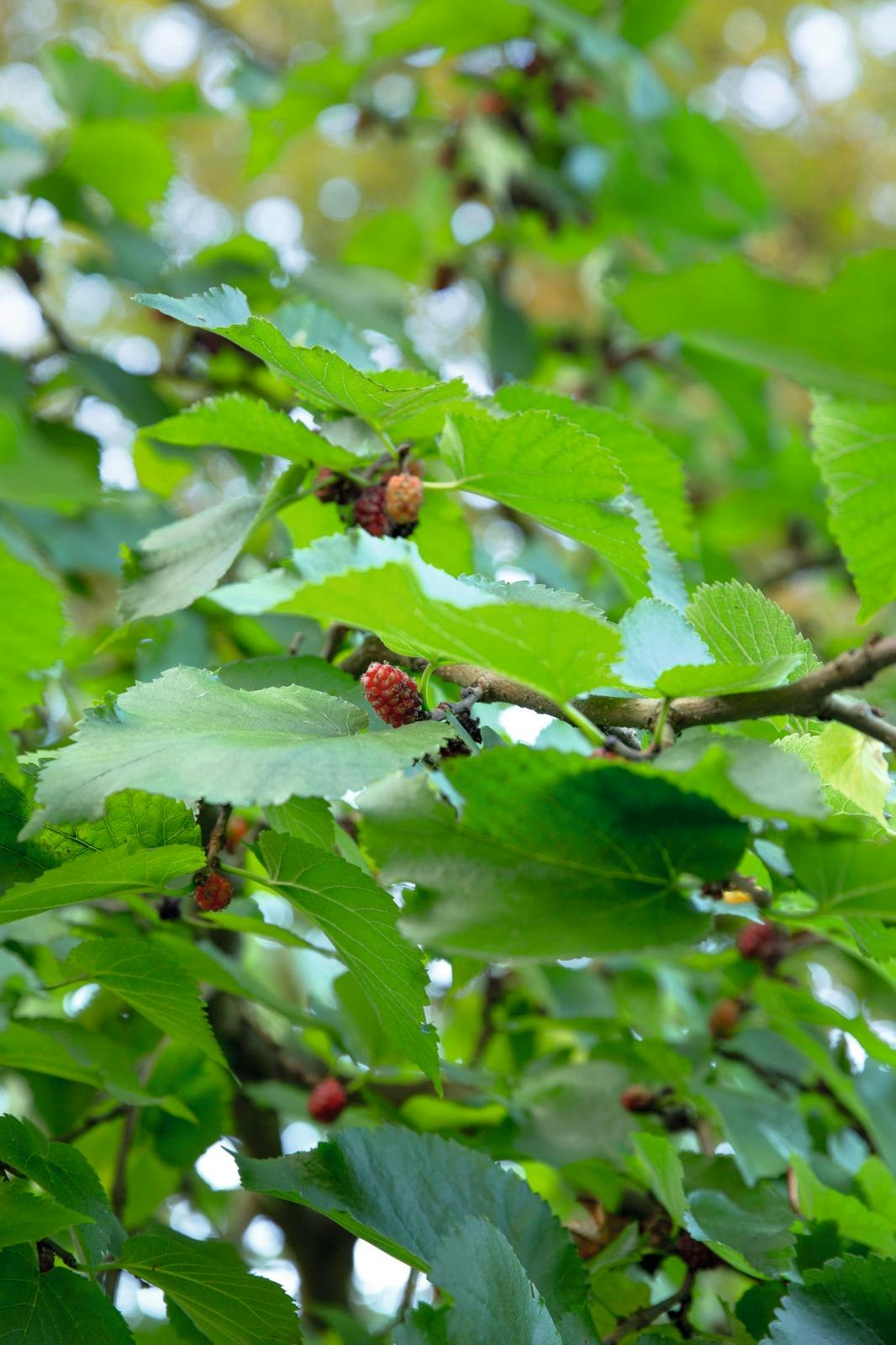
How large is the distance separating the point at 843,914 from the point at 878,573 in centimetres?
13

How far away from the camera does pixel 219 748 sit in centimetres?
37

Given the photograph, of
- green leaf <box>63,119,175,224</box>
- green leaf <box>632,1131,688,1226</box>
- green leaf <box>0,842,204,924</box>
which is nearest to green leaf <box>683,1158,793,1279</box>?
green leaf <box>632,1131,688,1226</box>

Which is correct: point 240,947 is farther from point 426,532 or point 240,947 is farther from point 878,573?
point 878,573

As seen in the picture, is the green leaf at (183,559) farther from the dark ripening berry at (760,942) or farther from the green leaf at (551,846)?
the dark ripening berry at (760,942)

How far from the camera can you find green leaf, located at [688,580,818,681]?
1.42ft

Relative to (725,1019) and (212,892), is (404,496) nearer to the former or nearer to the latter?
(212,892)

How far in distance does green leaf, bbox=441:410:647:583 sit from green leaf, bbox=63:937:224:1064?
0.24 m

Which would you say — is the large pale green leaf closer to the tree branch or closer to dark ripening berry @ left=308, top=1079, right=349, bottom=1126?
the tree branch

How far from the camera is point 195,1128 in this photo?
708 mm

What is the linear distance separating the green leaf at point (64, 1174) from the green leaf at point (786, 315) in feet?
1.31

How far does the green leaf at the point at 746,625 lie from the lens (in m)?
0.43

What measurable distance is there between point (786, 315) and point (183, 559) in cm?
34

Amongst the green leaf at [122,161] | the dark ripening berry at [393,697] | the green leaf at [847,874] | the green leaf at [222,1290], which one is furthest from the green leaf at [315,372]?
the green leaf at [122,161]

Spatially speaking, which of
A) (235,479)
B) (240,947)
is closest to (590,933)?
(240,947)
